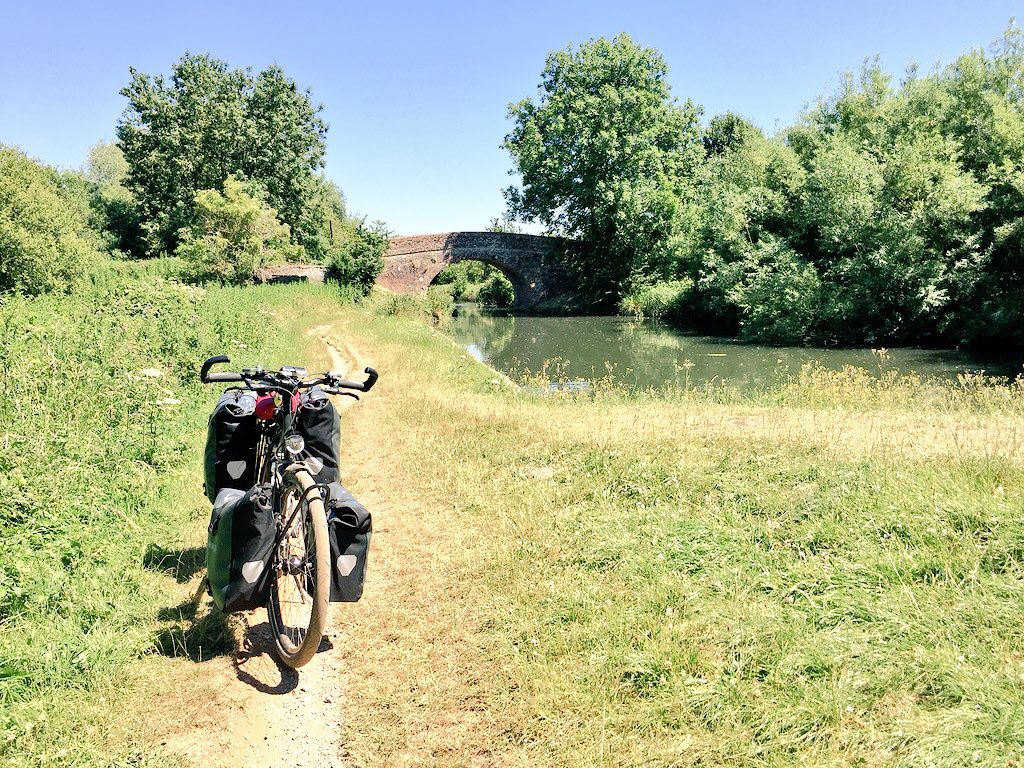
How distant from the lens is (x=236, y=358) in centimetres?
1095

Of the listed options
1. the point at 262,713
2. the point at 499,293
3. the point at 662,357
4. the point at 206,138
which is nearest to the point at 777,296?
the point at 662,357

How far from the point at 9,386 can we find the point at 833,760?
5.86 m

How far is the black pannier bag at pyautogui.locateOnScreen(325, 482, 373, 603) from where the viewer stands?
9.66 feet

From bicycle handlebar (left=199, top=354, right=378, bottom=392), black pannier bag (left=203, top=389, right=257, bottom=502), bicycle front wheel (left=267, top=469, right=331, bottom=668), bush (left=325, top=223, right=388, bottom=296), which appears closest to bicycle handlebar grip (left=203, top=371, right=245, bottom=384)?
bicycle handlebar (left=199, top=354, right=378, bottom=392)

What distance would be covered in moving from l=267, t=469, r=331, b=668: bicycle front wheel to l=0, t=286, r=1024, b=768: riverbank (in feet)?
0.92

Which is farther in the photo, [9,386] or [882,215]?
[882,215]

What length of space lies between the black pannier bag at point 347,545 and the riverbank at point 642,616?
0.48 m

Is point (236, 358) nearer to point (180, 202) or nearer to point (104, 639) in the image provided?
point (104, 639)

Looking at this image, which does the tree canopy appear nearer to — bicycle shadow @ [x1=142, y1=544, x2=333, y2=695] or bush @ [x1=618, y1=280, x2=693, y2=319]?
bush @ [x1=618, y1=280, x2=693, y2=319]

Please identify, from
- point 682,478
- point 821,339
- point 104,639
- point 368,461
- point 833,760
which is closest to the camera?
point 833,760

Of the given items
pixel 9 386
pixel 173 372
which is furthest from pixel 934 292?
pixel 9 386

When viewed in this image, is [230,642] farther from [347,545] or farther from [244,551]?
[347,545]

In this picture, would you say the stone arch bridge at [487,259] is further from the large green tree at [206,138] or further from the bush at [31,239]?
the bush at [31,239]

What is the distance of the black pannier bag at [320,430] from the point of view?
3.61 m
